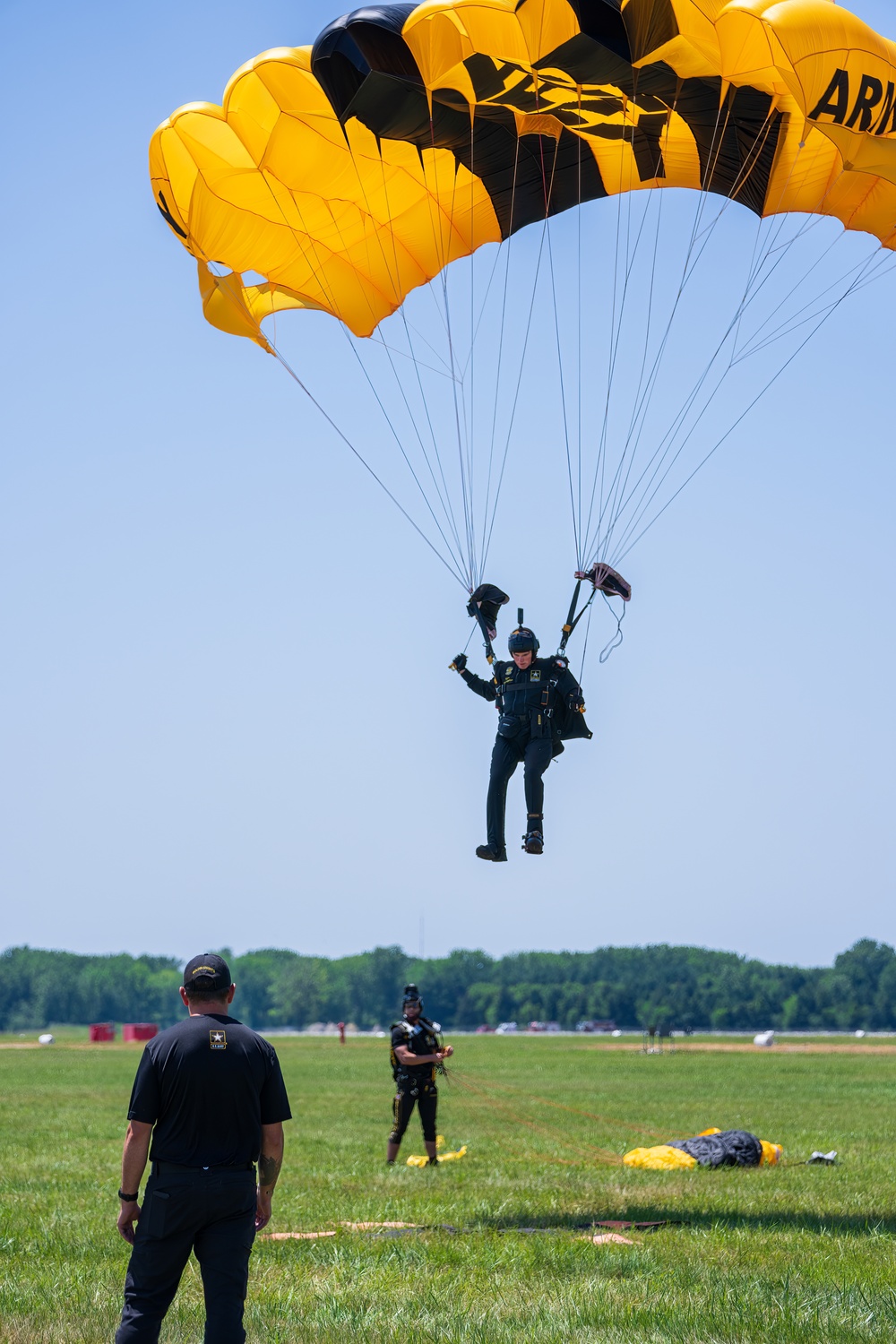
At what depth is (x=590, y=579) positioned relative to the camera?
1140cm

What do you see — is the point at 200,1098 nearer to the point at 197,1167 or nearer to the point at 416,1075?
the point at 197,1167

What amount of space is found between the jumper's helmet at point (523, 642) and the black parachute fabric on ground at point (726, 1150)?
5.11 metres

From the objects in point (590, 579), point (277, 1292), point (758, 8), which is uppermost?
point (758, 8)

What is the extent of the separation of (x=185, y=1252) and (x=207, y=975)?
40.3 inches

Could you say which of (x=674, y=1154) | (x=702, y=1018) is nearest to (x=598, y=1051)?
(x=674, y=1154)

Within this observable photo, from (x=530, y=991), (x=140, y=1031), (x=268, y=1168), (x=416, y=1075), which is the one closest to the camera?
(x=268, y=1168)

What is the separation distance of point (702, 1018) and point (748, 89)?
14336 centimetres

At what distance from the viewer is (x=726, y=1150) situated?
42.4ft

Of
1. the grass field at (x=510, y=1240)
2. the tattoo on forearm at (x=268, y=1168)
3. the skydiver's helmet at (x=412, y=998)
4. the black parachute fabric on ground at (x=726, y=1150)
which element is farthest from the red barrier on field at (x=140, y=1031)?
the tattoo on forearm at (x=268, y=1168)

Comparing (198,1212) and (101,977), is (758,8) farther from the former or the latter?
(101,977)

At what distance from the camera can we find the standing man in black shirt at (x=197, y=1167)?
17.3 ft

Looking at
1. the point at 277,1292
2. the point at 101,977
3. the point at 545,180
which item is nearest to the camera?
the point at 277,1292

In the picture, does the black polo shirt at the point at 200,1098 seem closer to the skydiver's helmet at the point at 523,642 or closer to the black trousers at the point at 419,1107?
the skydiver's helmet at the point at 523,642

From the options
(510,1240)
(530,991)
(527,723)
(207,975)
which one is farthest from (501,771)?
(530,991)
